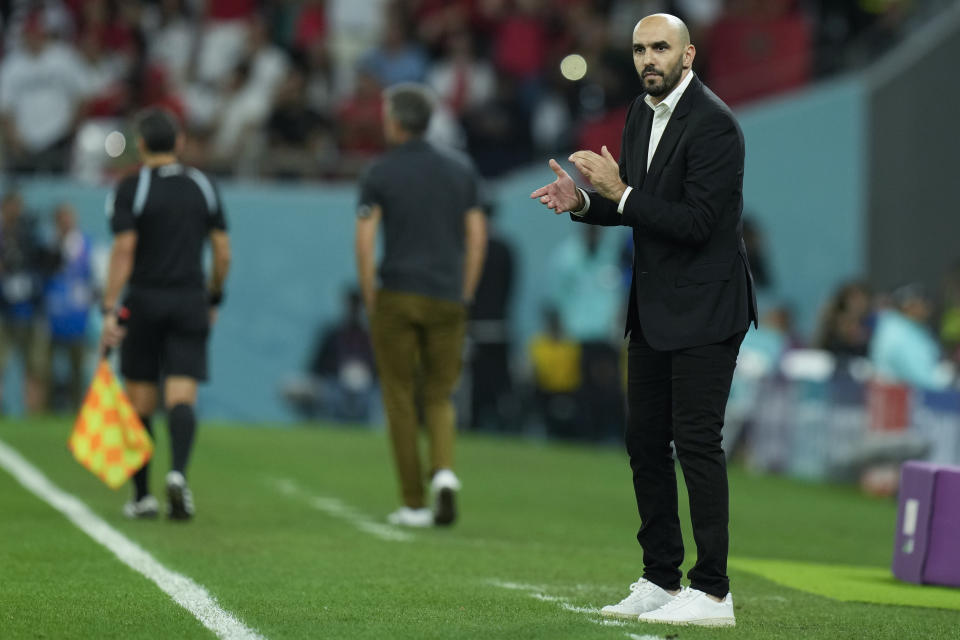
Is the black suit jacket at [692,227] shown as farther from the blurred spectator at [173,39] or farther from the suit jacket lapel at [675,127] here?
the blurred spectator at [173,39]

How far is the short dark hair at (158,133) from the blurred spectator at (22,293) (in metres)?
8.84

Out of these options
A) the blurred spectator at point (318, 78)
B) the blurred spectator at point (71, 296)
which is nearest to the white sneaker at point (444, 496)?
the blurred spectator at point (71, 296)

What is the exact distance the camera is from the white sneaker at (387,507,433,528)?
951 cm

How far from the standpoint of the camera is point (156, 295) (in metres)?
9.24

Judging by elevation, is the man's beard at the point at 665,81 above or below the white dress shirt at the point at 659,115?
above

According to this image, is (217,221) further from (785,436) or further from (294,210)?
(294,210)

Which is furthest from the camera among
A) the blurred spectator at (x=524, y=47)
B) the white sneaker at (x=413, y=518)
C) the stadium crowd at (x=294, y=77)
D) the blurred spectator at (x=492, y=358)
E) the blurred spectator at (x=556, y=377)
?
the blurred spectator at (x=524, y=47)

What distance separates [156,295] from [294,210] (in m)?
13.3

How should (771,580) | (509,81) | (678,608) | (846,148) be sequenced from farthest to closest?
(509,81) < (846,148) < (771,580) < (678,608)

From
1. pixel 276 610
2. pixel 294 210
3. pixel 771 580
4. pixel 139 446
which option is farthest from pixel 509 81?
pixel 276 610

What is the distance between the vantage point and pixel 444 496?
30.9ft

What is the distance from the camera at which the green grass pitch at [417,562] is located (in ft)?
19.3

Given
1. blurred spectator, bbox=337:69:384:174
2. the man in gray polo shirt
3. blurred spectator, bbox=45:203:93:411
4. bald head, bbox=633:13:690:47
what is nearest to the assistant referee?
the man in gray polo shirt

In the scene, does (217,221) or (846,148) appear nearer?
(217,221)
